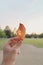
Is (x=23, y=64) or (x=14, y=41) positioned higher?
(x=14, y=41)

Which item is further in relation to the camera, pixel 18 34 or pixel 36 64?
pixel 36 64

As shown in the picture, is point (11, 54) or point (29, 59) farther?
point (29, 59)

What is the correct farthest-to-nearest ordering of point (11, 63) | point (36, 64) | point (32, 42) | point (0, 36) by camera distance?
point (32, 42) < point (0, 36) < point (36, 64) < point (11, 63)

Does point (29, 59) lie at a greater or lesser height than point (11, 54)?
lesser

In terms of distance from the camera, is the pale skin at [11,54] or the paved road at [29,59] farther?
the paved road at [29,59]

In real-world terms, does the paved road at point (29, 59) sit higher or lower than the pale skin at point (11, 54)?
lower

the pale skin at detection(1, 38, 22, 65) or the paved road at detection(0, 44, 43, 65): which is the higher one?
the pale skin at detection(1, 38, 22, 65)

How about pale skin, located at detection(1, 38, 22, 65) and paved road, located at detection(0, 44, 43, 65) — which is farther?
paved road, located at detection(0, 44, 43, 65)

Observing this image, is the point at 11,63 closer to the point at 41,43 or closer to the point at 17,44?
the point at 17,44

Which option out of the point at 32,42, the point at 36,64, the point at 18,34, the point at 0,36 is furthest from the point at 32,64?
the point at 32,42

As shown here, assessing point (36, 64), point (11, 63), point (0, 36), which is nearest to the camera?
point (11, 63)
